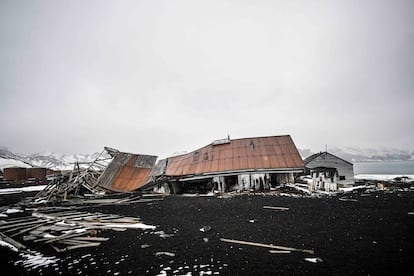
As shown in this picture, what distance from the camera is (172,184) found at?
2536cm

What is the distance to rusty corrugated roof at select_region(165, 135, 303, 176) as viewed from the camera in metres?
24.0

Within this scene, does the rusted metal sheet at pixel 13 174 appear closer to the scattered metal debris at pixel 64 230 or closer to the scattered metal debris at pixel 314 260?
the scattered metal debris at pixel 64 230

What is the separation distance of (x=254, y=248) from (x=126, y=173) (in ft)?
79.7

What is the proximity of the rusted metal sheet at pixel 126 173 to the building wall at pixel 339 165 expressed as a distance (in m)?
24.0

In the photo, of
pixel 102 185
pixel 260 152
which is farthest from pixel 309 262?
pixel 102 185

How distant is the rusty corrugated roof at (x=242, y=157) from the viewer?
2405cm

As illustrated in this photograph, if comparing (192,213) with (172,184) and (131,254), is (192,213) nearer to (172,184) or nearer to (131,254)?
(131,254)

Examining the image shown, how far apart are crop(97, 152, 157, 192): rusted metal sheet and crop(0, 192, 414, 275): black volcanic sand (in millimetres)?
15884

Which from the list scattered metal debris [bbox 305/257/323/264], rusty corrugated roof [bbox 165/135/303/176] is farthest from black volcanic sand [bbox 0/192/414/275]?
rusty corrugated roof [bbox 165/135/303/176]

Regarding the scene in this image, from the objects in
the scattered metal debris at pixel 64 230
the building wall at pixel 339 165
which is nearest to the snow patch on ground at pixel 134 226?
the scattered metal debris at pixel 64 230

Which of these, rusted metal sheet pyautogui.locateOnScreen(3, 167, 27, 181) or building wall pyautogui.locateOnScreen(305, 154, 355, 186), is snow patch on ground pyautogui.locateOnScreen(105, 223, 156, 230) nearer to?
building wall pyautogui.locateOnScreen(305, 154, 355, 186)

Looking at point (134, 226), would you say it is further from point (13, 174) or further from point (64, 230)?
point (13, 174)

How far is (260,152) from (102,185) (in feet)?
62.5

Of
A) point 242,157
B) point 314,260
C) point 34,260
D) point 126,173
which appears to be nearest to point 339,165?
point 242,157
